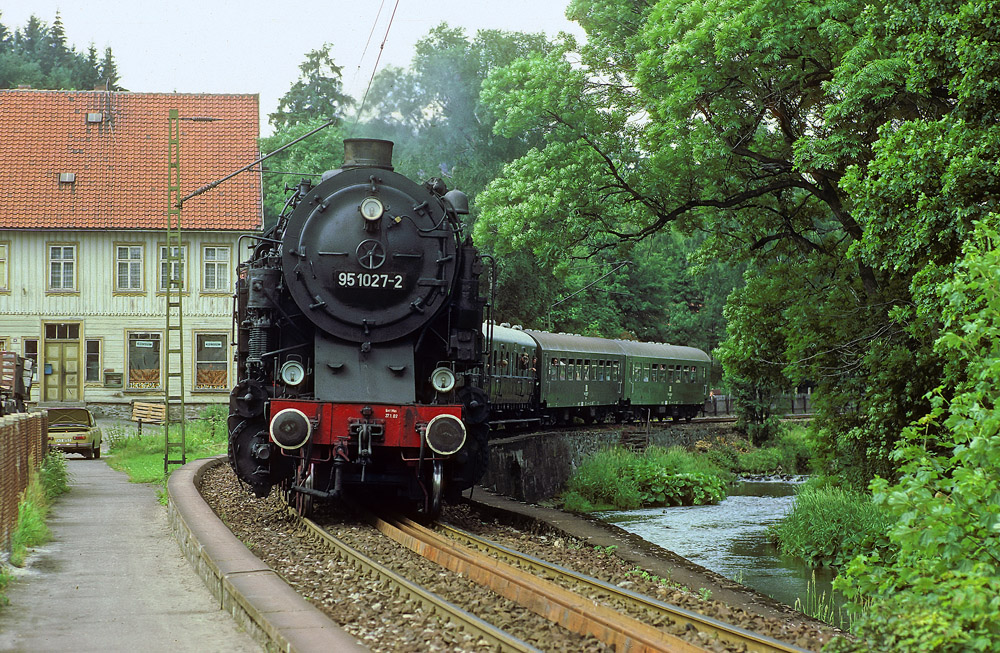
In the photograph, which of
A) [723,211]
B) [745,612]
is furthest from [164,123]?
[745,612]

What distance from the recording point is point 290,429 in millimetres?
12031

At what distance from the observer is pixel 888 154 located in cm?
1245

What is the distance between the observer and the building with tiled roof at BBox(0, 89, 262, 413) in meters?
34.2

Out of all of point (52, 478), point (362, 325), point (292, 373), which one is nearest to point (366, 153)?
point (362, 325)

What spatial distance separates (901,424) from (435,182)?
6941 millimetres

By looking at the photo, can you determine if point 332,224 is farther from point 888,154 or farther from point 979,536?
point 979,536

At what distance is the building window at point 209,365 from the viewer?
34.4m

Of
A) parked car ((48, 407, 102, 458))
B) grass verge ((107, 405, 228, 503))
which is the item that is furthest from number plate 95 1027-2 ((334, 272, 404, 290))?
parked car ((48, 407, 102, 458))

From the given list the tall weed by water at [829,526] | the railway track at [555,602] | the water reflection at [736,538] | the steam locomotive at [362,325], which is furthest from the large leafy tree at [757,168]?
the railway track at [555,602]

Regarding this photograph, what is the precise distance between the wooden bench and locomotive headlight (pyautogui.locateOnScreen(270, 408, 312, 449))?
2101 cm

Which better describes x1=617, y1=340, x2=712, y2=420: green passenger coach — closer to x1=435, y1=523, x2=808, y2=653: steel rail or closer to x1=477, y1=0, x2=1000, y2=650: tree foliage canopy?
x1=477, y1=0, x2=1000, y2=650: tree foliage canopy

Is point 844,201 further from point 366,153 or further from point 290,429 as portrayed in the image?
point 290,429

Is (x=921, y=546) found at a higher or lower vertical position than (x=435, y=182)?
lower

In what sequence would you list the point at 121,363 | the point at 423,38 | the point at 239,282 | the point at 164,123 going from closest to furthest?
the point at 239,282 < the point at 121,363 < the point at 164,123 < the point at 423,38
